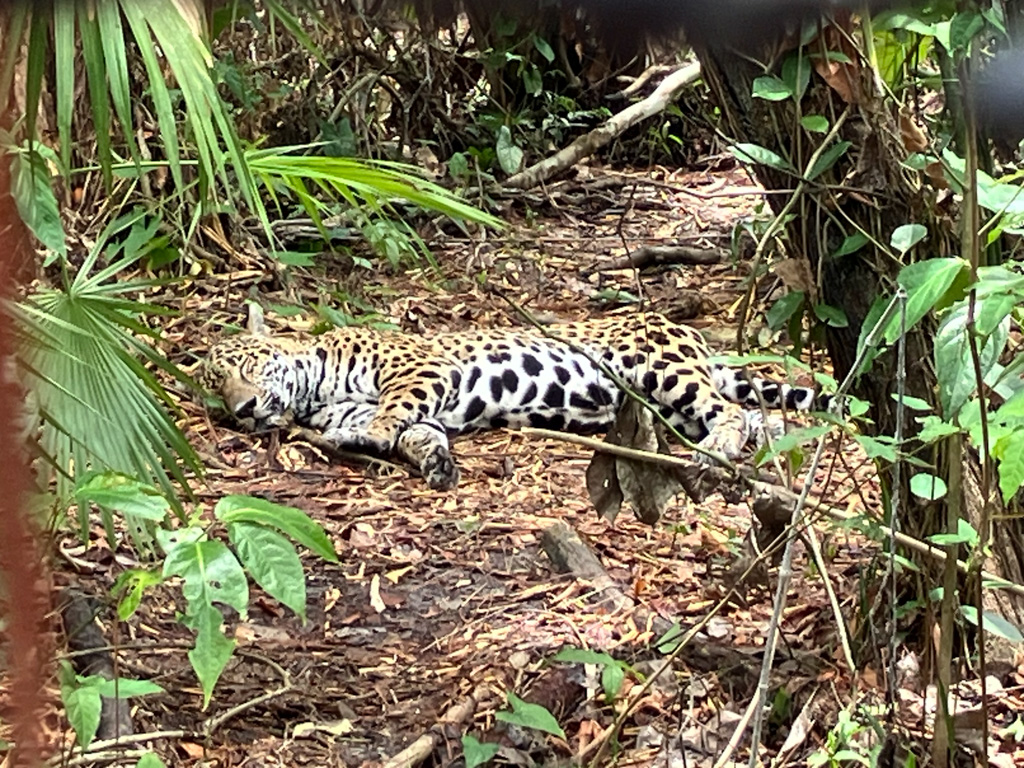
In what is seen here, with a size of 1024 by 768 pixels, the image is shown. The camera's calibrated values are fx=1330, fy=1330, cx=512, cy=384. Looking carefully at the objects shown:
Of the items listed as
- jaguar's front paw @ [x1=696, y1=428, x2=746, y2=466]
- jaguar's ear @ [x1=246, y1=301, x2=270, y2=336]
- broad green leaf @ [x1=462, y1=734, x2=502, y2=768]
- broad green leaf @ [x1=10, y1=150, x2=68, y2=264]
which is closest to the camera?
broad green leaf @ [x1=10, y1=150, x2=68, y2=264]

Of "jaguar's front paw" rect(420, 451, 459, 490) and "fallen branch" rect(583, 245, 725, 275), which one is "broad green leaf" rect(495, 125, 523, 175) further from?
"jaguar's front paw" rect(420, 451, 459, 490)

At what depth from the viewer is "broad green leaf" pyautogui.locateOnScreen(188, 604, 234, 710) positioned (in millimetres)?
1660

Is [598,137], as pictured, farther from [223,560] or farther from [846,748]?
[223,560]

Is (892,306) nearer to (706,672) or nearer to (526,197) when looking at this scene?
(706,672)

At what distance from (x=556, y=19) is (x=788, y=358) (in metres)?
1.78

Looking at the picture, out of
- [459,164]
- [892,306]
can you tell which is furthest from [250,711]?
[459,164]

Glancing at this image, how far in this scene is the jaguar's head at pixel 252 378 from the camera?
14.5 feet

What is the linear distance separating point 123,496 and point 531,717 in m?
0.94

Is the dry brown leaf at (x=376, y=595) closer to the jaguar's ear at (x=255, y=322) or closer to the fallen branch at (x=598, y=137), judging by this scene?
the jaguar's ear at (x=255, y=322)

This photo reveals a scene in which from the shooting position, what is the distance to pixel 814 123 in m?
2.26

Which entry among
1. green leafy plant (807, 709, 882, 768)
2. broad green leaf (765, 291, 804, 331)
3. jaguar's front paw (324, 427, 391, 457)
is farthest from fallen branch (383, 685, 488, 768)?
jaguar's front paw (324, 427, 391, 457)

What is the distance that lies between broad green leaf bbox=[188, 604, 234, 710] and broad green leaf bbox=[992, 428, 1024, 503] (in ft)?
3.21

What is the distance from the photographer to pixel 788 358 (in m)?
2.22

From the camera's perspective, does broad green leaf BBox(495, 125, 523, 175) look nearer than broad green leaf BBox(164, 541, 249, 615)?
No
